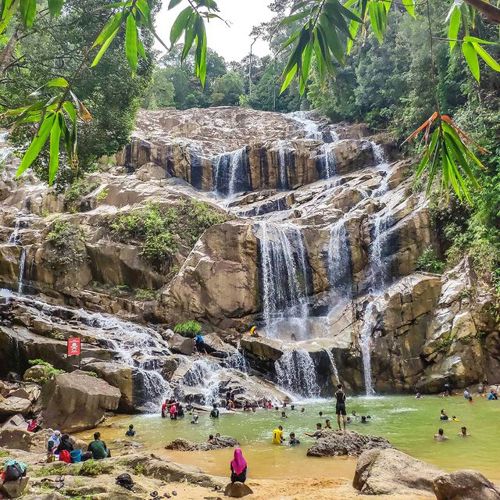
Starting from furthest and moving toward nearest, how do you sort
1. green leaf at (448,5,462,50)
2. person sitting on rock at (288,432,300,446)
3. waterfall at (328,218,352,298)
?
waterfall at (328,218,352,298) < person sitting on rock at (288,432,300,446) < green leaf at (448,5,462,50)

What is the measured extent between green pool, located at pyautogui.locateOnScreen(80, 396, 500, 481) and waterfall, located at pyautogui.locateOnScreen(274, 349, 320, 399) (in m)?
1.37

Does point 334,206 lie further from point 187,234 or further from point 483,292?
point 483,292

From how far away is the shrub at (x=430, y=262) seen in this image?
21.1 m

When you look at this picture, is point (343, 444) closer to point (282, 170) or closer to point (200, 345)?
point (200, 345)

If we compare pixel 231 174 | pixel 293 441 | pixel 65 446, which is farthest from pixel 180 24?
pixel 231 174

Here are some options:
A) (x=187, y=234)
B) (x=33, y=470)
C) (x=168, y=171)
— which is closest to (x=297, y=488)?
(x=33, y=470)

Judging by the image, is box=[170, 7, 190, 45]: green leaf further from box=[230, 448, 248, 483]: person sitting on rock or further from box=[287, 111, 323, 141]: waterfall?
box=[287, 111, 323, 141]: waterfall

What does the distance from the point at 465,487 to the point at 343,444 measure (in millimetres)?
4500

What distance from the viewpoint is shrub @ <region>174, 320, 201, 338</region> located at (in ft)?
71.1

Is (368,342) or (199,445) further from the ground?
(368,342)

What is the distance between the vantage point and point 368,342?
64.2 ft

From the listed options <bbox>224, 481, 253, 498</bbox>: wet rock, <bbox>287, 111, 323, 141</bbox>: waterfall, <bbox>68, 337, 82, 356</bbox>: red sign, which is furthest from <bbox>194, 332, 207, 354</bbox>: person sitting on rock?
<bbox>287, 111, 323, 141</bbox>: waterfall

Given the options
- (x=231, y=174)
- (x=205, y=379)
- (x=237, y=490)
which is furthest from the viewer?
(x=231, y=174)

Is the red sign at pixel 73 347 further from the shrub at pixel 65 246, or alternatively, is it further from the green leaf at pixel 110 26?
the green leaf at pixel 110 26
